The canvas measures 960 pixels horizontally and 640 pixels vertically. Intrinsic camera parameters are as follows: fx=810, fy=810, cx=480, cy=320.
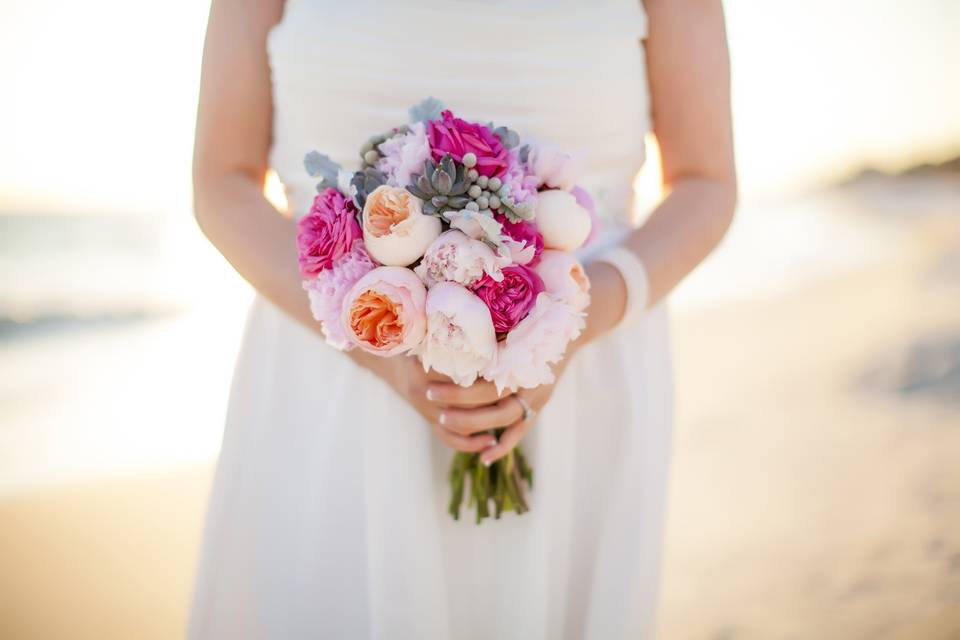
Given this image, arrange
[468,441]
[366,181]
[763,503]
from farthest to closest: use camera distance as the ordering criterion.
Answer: [763,503] < [468,441] < [366,181]

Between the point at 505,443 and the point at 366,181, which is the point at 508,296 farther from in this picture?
the point at 505,443

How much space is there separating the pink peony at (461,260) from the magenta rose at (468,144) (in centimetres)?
12

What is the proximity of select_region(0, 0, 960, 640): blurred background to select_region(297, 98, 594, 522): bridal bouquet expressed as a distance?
2.65ft

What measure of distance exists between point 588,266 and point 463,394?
0.42 meters

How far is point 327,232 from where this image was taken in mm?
1334

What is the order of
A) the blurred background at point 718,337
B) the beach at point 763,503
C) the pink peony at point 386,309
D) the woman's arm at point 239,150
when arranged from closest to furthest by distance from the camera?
the pink peony at point 386,309, the woman's arm at point 239,150, the beach at point 763,503, the blurred background at point 718,337

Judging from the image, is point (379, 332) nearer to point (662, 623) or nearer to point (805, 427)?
point (662, 623)

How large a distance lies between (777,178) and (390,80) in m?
12.4

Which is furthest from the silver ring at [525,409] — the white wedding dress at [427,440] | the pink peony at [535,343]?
the pink peony at [535,343]

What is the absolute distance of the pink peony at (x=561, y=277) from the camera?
1.34 metres

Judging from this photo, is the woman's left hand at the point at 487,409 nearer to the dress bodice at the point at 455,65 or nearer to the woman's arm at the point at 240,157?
the woman's arm at the point at 240,157

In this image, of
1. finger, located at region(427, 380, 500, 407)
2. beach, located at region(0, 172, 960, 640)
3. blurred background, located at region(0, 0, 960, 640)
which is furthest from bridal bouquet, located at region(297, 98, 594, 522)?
beach, located at region(0, 172, 960, 640)

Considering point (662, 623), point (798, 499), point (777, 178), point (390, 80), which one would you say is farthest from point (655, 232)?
point (777, 178)

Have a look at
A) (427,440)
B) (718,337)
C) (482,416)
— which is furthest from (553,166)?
(718,337)
